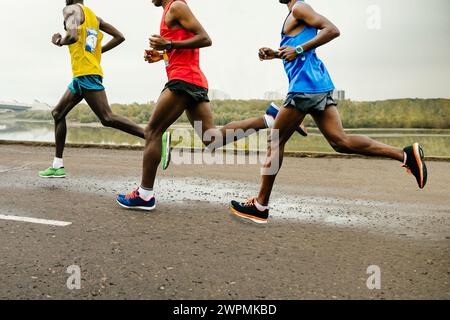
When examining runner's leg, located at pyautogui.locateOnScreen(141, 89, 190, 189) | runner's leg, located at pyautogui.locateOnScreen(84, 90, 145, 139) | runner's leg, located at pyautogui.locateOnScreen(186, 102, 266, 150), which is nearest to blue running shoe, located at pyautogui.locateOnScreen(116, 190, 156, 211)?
runner's leg, located at pyautogui.locateOnScreen(141, 89, 190, 189)

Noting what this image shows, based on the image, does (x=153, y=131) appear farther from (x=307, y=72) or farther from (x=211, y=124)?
(x=307, y=72)

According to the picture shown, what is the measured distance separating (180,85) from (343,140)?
1505 millimetres

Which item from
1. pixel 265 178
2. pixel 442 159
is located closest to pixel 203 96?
pixel 265 178

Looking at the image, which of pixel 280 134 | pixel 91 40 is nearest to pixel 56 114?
pixel 91 40

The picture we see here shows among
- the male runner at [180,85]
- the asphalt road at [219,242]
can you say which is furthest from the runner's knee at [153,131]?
the asphalt road at [219,242]

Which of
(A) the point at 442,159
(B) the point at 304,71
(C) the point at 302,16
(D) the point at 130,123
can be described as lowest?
(A) the point at 442,159

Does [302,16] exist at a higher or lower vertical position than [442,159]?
higher

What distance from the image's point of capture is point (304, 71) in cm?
417

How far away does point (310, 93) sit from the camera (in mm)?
4141

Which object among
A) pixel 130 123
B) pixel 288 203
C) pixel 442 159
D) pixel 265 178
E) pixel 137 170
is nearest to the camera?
pixel 265 178

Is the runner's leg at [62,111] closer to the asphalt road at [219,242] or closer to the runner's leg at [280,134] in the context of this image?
the asphalt road at [219,242]

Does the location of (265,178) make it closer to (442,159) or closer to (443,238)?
(443,238)

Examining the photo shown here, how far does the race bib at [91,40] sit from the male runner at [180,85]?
194 cm
